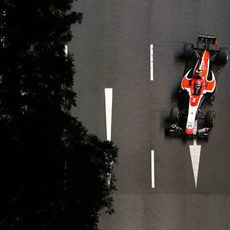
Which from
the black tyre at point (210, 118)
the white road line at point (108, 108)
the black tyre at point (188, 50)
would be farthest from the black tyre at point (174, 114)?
the white road line at point (108, 108)

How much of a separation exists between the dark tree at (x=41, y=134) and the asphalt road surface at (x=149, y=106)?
4.90 m

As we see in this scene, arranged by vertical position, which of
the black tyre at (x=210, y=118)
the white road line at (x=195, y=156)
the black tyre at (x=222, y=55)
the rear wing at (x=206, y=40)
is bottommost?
the white road line at (x=195, y=156)

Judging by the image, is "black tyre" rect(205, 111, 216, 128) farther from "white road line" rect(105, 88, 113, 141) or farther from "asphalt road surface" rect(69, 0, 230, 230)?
"white road line" rect(105, 88, 113, 141)

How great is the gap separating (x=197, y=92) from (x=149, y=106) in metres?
1.53

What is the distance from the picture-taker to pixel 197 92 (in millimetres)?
12531

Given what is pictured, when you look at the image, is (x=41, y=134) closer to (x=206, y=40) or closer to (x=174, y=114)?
(x=174, y=114)

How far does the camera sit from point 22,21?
7.53 metres

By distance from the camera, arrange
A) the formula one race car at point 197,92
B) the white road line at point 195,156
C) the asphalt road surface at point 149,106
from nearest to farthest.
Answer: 1. the formula one race car at point 197,92
2. the asphalt road surface at point 149,106
3. the white road line at point 195,156

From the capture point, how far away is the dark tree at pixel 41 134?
754 centimetres

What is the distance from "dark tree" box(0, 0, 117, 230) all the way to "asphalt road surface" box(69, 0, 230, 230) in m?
4.90

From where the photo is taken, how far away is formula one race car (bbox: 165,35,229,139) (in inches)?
493

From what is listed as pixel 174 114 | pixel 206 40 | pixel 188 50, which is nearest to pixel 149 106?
pixel 174 114

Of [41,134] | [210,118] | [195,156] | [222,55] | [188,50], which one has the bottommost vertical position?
[195,156]

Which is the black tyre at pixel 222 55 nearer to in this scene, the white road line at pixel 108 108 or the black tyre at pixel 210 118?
the black tyre at pixel 210 118
